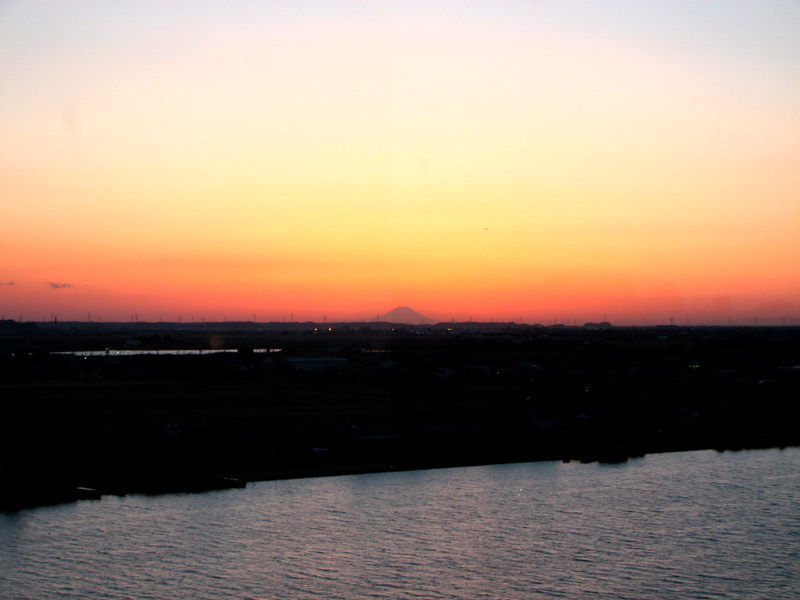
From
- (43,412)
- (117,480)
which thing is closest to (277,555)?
(117,480)

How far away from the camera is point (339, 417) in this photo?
1323 cm

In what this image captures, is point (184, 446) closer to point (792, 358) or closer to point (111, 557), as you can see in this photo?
point (111, 557)

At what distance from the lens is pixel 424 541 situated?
7.36m

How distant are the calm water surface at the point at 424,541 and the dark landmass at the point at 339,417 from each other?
887 millimetres

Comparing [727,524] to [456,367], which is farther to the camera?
[456,367]

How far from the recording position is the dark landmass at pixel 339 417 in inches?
394

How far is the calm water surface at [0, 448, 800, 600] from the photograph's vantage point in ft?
20.5

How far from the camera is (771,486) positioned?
31.7ft

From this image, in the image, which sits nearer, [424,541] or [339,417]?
[424,541]

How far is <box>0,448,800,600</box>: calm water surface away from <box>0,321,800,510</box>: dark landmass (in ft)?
2.91

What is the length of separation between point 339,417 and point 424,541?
6.01 m

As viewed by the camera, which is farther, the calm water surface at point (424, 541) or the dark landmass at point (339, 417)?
the dark landmass at point (339, 417)

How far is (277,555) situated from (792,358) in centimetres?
2519

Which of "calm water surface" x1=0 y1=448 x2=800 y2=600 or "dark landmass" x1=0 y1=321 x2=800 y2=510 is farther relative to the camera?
"dark landmass" x1=0 y1=321 x2=800 y2=510
